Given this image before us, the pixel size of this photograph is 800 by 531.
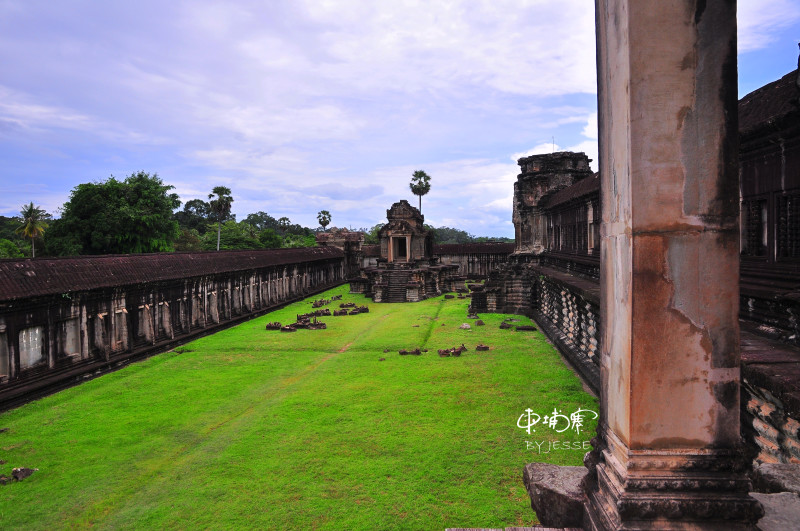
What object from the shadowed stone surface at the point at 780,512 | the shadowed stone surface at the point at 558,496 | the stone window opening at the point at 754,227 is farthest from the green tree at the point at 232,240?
the shadowed stone surface at the point at 780,512

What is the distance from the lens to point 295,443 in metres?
7.59

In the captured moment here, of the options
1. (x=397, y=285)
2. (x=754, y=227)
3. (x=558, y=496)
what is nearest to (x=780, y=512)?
(x=558, y=496)

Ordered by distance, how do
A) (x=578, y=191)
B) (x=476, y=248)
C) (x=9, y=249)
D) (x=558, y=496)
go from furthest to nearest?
(x=476, y=248)
(x=9, y=249)
(x=578, y=191)
(x=558, y=496)

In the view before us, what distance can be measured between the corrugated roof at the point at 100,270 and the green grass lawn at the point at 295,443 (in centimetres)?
265

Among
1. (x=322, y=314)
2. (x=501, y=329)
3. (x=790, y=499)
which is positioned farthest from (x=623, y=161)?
(x=322, y=314)

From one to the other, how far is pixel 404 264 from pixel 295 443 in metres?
25.8

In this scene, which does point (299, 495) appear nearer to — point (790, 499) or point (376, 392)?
point (376, 392)

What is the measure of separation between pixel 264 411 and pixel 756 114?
942 centimetres

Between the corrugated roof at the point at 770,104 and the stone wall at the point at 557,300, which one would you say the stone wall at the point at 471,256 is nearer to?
the stone wall at the point at 557,300

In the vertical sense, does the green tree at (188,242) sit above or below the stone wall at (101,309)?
above

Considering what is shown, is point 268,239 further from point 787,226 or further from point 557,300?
point 787,226

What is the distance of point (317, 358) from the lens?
14102mm

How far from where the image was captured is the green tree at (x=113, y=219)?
95.3 feet

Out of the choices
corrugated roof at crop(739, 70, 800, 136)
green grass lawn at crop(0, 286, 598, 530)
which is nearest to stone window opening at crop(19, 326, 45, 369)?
green grass lawn at crop(0, 286, 598, 530)
